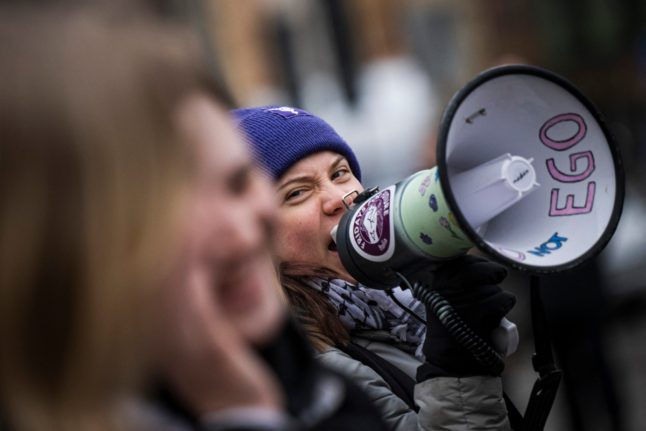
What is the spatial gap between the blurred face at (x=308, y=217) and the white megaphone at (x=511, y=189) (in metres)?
0.13

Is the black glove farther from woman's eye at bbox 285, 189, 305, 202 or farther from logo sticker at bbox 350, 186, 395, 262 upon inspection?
woman's eye at bbox 285, 189, 305, 202

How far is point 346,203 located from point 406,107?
14820 mm

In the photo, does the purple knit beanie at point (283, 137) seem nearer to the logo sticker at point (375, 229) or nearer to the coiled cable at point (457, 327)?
the logo sticker at point (375, 229)

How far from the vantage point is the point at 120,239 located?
0.90 metres

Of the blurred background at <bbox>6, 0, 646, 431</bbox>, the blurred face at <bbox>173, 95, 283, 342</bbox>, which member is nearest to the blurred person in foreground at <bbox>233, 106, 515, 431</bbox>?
the blurred face at <bbox>173, 95, 283, 342</bbox>

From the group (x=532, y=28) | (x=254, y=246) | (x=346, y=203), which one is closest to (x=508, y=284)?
(x=346, y=203)

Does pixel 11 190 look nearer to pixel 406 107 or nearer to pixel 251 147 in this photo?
pixel 251 147

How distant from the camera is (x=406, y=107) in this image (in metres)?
16.6

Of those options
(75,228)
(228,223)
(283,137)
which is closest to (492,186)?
(283,137)

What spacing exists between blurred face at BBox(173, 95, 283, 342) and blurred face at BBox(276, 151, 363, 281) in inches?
37.2

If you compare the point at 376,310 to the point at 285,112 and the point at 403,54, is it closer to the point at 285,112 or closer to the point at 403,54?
the point at 285,112

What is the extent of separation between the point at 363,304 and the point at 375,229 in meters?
0.22

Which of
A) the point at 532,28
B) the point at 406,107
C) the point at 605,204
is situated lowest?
the point at 406,107

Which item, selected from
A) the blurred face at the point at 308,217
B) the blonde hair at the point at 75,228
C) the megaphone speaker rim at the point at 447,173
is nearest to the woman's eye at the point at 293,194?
the blurred face at the point at 308,217
